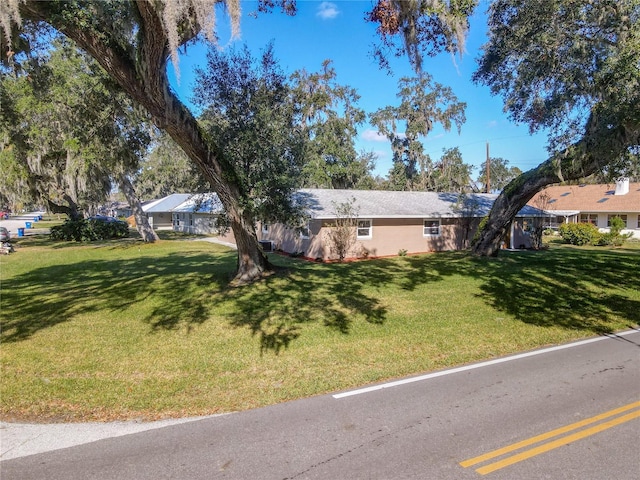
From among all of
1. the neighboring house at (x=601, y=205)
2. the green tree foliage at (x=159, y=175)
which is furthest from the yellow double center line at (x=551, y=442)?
the green tree foliage at (x=159, y=175)

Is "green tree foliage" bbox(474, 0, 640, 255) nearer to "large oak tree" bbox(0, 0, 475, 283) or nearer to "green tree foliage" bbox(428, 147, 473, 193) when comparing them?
"large oak tree" bbox(0, 0, 475, 283)

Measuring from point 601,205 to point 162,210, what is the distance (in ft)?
141

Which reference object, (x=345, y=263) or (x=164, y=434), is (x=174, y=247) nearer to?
(x=345, y=263)

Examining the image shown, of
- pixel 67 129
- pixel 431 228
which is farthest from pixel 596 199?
pixel 67 129

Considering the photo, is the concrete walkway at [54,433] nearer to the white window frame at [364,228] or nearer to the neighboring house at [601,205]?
the white window frame at [364,228]

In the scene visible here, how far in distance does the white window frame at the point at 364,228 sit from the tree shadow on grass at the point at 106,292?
6423 mm

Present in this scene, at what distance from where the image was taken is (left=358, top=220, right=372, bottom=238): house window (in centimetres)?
2080

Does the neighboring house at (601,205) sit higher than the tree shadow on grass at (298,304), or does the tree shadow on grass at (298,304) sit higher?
the neighboring house at (601,205)

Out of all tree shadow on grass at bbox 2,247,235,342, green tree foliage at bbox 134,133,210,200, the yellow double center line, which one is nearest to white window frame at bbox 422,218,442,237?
tree shadow on grass at bbox 2,247,235,342

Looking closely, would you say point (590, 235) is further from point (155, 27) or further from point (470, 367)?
point (155, 27)

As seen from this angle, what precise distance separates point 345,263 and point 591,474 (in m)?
14.6

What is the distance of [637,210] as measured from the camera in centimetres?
3158

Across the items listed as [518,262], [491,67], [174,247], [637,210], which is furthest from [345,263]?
[637,210]

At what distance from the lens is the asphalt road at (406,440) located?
383cm
